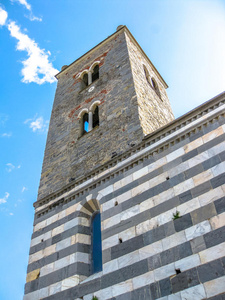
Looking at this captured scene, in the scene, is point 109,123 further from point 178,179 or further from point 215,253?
point 215,253

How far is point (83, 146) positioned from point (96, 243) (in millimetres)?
4043

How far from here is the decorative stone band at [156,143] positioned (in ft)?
28.5

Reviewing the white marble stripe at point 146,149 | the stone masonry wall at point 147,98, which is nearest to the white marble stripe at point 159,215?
the white marble stripe at point 146,149

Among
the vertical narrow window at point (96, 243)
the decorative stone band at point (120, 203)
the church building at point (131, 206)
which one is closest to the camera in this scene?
the church building at point (131, 206)

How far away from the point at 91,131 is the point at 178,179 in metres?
5.08

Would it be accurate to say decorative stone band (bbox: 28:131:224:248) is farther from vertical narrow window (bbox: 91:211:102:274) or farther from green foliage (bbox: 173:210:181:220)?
green foliage (bbox: 173:210:181:220)

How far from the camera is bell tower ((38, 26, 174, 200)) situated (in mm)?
10969

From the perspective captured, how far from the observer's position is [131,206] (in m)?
8.25

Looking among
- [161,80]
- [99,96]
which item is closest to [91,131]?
[99,96]

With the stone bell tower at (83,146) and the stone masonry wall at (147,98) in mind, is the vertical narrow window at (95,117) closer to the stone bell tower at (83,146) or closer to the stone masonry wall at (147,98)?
the stone bell tower at (83,146)

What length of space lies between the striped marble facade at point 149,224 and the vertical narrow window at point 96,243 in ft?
0.48

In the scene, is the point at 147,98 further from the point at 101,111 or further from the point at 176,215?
the point at 176,215

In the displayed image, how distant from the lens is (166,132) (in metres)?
9.26

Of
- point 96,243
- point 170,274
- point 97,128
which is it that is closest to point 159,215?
point 170,274
